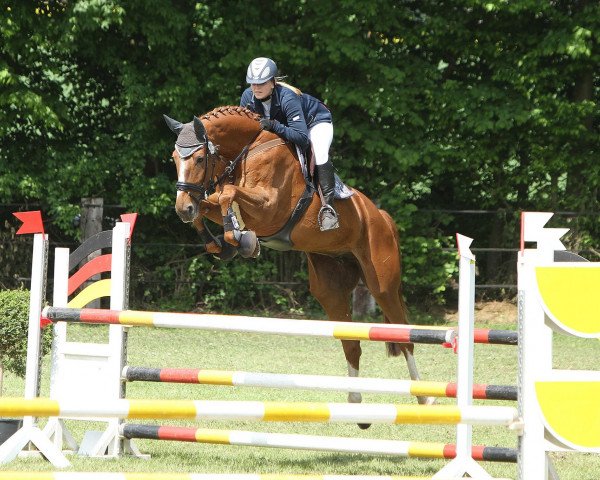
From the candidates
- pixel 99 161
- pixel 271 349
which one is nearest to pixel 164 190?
pixel 99 161

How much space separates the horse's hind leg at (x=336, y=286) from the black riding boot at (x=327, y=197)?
47 centimetres

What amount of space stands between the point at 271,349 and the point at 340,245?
453 cm

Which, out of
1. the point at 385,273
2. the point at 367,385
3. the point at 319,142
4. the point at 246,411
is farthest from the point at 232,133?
the point at 246,411

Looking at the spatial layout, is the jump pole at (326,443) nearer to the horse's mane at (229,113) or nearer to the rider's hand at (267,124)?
the horse's mane at (229,113)

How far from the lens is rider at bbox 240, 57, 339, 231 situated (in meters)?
6.32

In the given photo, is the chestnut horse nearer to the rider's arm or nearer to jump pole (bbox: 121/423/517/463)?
the rider's arm

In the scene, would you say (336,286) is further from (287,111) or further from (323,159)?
(287,111)

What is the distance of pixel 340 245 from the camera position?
6746 mm

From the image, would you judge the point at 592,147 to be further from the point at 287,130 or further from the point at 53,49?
the point at 287,130

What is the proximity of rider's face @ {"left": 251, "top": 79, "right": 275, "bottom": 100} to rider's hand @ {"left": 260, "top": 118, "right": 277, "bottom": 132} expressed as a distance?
14 centimetres

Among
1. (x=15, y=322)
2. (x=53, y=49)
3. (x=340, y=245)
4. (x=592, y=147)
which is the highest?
(x=53, y=49)

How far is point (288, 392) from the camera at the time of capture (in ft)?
26.6

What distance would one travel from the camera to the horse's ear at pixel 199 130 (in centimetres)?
597

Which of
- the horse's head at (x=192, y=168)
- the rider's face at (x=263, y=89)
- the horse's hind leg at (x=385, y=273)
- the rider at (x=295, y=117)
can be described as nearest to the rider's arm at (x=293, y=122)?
the rider at (x=295, y=117)
